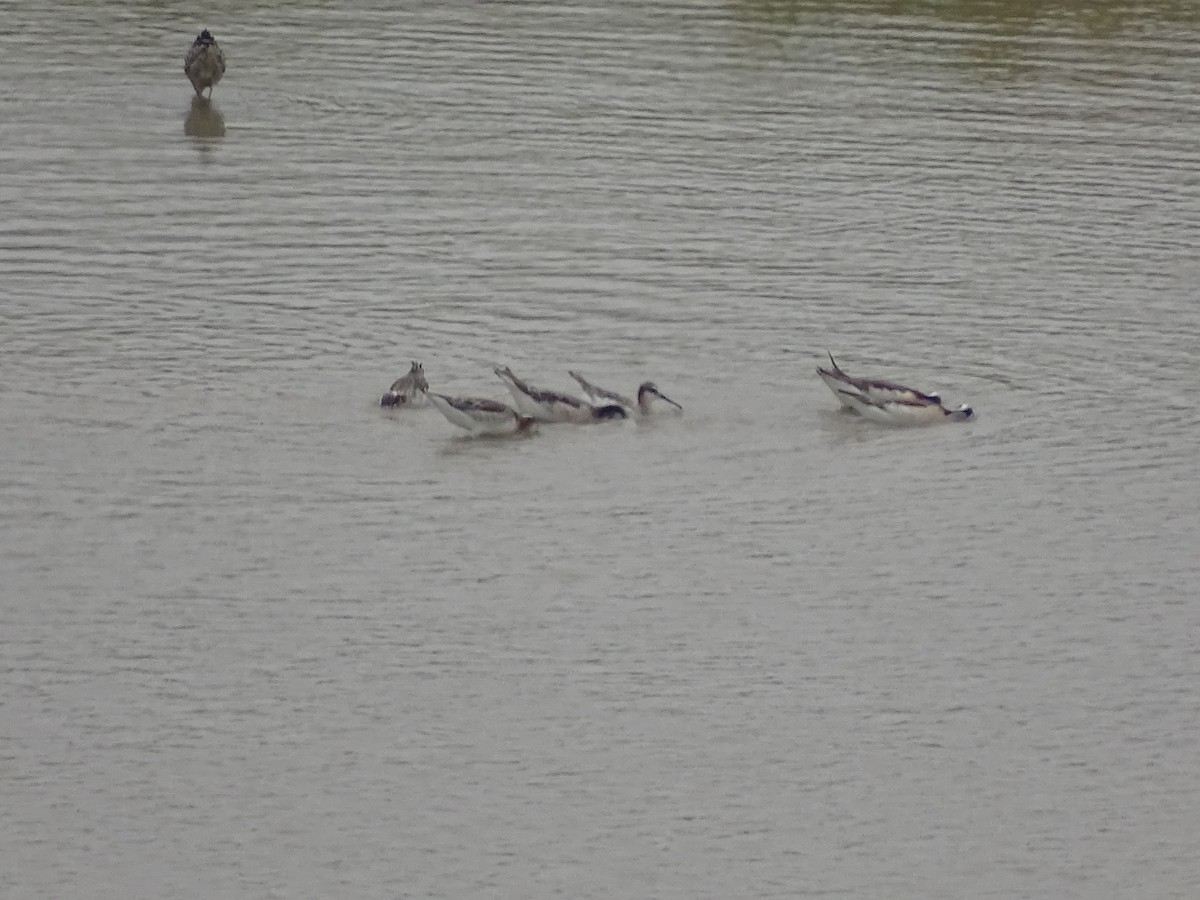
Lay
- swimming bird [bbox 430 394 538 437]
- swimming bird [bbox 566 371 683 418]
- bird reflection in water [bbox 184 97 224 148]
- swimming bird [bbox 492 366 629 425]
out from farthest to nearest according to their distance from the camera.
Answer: bird reflection in water [bbox 184 97 224 148] < swimming bird [bbox 566 371 683 418] < swimming bird [bbox 492 366 629 425] < swimming bird [bbox 430 394 538 437]

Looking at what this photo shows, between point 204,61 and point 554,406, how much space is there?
1016cm

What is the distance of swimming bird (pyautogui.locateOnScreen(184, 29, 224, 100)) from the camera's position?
28875 millimetres

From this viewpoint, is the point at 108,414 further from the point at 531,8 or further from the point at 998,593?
the point at 531,8

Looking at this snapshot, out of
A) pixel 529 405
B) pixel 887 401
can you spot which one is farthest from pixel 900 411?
pixel 529 405


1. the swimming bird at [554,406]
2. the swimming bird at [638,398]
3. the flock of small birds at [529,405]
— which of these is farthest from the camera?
the swimming bird at [638,398]

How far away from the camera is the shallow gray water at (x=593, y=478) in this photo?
46.4ft

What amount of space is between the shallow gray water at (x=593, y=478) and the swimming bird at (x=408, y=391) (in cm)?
12

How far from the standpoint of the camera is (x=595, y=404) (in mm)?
20391

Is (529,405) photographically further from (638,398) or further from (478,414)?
(638,398)

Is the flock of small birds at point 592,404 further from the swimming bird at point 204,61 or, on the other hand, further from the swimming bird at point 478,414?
the swimming bird at point 204,61

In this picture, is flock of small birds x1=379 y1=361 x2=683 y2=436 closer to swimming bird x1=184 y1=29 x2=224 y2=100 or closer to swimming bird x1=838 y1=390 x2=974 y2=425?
swimming bird x1=838 y1=390 x2=974 y2=425

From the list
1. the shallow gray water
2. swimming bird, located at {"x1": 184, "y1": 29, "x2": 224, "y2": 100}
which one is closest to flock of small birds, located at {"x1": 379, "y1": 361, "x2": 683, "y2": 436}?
the shallow gray water

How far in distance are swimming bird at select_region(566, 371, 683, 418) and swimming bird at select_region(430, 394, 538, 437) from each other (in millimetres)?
599

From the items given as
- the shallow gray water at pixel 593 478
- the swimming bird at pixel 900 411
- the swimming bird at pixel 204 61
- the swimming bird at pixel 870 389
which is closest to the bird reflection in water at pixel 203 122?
the shallow gray water at pixel 593 478
